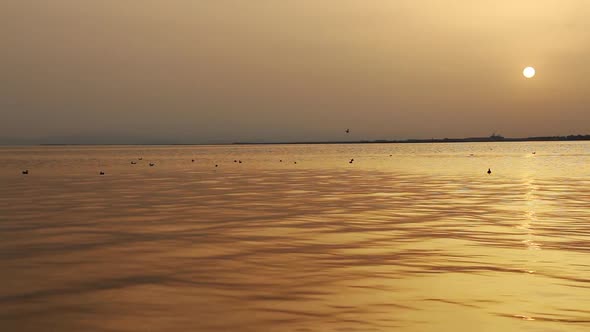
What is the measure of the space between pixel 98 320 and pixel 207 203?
60.2 ft

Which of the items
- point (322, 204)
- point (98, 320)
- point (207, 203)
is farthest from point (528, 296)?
point (207, 203)

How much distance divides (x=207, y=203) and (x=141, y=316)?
18199mm

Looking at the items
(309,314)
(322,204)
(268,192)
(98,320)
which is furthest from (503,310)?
(268,192)

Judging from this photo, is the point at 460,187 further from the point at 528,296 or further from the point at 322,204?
the point at 528,296

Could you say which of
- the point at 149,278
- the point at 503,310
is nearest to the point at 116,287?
the point at 149,278

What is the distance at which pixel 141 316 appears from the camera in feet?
32.2

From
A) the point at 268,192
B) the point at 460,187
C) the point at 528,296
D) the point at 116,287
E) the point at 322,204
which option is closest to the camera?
the point at 528,296

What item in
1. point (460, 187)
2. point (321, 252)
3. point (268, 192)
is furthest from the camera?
point (460, 187)

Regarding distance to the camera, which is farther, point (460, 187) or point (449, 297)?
point (460, 187)

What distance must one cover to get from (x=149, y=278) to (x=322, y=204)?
15.1 meters

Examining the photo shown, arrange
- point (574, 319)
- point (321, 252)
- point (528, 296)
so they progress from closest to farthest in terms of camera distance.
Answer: point (574, 319)
point (528, 296)
point (321, 252)

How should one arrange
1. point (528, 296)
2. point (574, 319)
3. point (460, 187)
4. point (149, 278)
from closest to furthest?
point (574, 319) < point (528, 296) < point (149, 278) < point (460, 187)

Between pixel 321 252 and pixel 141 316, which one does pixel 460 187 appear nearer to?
pixel 321 252

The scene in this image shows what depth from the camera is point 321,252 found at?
15344mm
